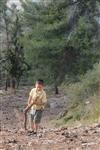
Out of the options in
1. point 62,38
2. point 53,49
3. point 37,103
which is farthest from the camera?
point 53,49

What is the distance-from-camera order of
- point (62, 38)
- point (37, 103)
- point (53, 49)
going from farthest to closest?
point (53, 49) → point (62, 38) → point (37, 103)

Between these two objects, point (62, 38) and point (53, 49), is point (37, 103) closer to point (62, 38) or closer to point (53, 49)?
point (62, 38)

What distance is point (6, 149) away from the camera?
30.0 feet

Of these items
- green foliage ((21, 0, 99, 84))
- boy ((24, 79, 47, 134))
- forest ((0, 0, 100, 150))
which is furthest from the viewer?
green foliage ((21, 0, 99, 84))

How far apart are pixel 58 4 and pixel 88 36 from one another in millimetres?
3637

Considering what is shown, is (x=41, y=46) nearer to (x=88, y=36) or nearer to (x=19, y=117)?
(x=88, y=36)

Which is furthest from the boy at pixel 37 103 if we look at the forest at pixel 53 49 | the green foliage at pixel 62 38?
the green foliage at pixel 62 38

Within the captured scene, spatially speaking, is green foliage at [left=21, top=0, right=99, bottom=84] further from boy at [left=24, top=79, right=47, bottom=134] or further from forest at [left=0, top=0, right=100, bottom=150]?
boy at [left=24, top=79, right=47, bottom=134]

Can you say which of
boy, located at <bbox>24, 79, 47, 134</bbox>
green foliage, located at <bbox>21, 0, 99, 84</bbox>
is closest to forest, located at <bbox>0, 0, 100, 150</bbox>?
green foliage, located at <bbox>21, 0, 99, 84</bbox>

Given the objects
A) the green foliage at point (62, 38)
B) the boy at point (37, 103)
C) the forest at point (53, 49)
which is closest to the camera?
the boy at point (37, 103)

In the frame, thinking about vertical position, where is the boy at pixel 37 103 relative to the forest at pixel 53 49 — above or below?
below

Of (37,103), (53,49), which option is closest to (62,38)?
(53,49)

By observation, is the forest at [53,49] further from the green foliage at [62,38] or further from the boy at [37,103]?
the boy at [37,103]

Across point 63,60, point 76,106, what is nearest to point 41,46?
point 63,60
